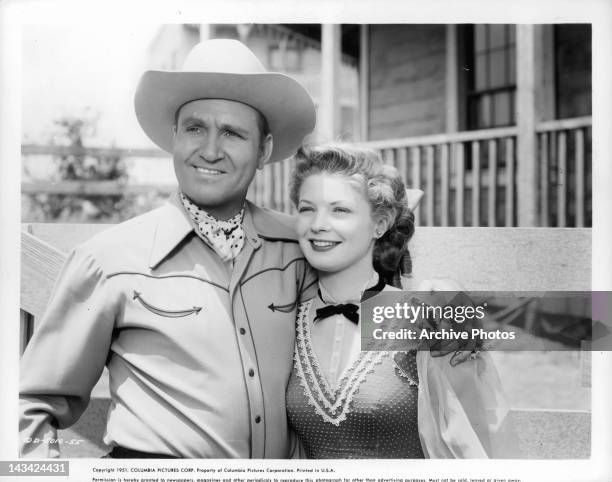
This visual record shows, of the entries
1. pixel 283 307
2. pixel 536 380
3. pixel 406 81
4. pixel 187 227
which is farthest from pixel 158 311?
pixel 406 81

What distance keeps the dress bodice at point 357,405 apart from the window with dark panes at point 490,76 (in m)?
3.94

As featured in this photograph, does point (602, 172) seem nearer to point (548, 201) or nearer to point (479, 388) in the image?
point (479, 388)

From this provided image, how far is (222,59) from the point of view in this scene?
2092mm

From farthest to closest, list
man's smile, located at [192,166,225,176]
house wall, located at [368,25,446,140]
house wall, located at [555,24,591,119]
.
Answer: house wall, located at [368,25,446,140] → house wall, located at [555,24,591,119] → man's smile, located at [192,166,225,176]

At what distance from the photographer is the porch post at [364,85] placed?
6336mm

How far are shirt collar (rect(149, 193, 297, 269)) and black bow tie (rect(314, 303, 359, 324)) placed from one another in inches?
11.6

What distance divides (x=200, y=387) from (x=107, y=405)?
28.9 inches

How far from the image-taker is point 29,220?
248cm

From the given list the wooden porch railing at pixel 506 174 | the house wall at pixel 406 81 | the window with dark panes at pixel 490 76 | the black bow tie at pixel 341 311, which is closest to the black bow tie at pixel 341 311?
the black bow tie at pixel 341 311

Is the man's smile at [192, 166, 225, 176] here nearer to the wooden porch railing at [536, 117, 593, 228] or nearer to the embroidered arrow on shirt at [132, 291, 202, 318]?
the embroidered arrow on shirt at [132, 291, 202, 318]

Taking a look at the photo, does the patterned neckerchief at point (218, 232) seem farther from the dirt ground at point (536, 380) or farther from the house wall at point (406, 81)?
the house wall at point (406, 81)

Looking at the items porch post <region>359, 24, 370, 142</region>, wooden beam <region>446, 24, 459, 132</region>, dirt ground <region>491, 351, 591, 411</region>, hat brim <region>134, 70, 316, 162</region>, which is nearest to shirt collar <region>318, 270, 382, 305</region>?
hat brim <region>134, 70, 316, 162</region>

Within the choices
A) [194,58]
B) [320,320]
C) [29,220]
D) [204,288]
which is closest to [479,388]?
[320,320]

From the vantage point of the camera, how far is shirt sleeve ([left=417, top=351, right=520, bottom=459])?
206 centimetres
